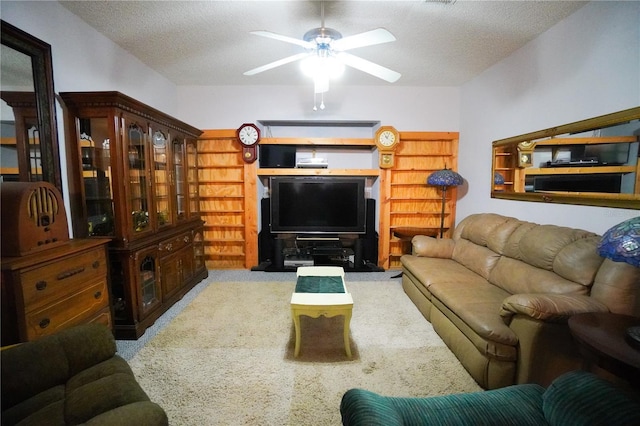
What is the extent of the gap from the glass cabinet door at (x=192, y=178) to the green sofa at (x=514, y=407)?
3.23 meters

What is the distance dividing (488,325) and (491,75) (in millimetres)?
3094

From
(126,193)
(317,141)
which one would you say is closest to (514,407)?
(126,193)

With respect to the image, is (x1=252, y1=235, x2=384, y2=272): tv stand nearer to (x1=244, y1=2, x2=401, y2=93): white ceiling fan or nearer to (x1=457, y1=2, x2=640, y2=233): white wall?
(x1=457, y1=2, x2=640, y2=233): white wall

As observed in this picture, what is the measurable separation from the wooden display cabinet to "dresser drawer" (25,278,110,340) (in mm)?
247

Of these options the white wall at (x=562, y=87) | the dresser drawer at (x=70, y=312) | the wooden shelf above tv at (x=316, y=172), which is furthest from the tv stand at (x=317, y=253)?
the dresser drawer at (x=70, y=312)

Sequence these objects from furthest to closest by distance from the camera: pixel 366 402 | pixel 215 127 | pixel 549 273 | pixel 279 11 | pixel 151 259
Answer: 1. pixel 215 127
2. pixel 151 259
3. pixel 279 11
4. pixel 549 273
5. pixel 366 402

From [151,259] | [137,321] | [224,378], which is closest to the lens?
[224,378]

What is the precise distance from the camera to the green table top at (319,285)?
2.28m

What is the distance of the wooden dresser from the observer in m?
1.43

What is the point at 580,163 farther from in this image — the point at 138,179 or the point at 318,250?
the point at 138,179

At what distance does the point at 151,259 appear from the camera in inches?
105

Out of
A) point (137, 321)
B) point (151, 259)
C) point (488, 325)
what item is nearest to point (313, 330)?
point (488, 325)

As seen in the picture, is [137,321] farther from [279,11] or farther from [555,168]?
[555,168]

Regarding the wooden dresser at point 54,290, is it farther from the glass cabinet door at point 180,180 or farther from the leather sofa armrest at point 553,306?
the leather sofa armrest at point 553,306
